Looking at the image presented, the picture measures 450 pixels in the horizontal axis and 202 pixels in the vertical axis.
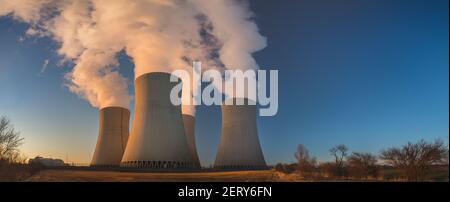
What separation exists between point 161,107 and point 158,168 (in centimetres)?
389

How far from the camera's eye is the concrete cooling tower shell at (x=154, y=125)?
23578 millimetres

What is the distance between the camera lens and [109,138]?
31.0m

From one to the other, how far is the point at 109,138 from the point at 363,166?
19.6 metres

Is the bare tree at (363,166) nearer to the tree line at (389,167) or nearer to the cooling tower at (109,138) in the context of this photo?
the tree line at (389,167)

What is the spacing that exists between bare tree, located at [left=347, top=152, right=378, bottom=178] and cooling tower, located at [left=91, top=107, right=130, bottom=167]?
18.4 meters

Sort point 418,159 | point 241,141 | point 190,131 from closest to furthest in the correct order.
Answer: point 418,159
point 241,141
point 190,131

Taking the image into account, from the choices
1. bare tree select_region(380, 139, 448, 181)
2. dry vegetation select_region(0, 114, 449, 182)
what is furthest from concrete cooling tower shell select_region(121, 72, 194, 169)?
bare tree select_region(380, 139, 448, 181)

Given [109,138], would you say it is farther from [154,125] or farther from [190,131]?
[154,125]

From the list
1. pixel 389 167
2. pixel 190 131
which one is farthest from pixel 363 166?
pixel 190 131

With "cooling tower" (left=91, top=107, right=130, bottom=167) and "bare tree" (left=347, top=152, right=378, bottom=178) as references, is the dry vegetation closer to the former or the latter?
"bare tree" (left=347, top=152, right=378, bottom=178)

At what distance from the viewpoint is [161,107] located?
77.7ft

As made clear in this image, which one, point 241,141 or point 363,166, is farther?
point 241,141

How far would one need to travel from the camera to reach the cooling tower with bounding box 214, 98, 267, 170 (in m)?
28.4
